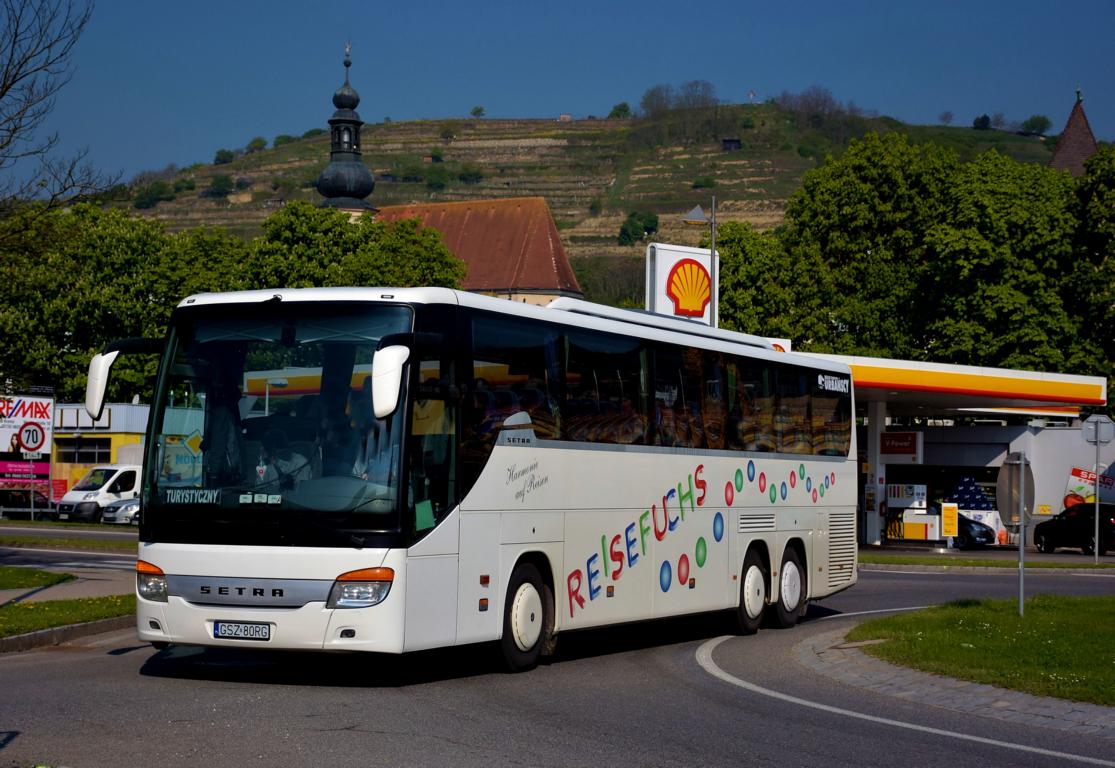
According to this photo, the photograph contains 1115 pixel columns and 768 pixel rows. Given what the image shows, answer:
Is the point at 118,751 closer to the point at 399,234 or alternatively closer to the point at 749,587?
the point at 749,587

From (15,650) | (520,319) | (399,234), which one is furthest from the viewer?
(399,234)

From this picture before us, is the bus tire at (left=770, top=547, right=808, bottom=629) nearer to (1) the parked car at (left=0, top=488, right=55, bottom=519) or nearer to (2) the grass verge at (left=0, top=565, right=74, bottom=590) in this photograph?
(2) the grass verge at (left=0, top=565, right=74, bottom=590)

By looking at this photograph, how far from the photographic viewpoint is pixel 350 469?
11.9 meters

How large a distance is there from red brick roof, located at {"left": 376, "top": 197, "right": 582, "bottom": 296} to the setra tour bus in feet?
363

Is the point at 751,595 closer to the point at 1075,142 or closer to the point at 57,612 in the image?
the point at 57,612

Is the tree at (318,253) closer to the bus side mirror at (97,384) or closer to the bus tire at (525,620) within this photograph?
the bus tire at (525,620)

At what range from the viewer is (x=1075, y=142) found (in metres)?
101

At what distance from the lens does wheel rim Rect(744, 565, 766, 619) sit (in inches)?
722

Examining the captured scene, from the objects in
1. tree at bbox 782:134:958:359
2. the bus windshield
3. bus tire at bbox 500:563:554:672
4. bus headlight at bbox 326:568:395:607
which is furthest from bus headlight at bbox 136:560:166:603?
tree at bbox 782:134:958:359

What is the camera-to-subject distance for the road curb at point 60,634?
593 inches

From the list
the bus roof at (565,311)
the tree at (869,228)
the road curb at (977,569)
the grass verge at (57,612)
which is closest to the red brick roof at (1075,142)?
the tree at (869,228)

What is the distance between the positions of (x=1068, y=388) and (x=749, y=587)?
32.7m

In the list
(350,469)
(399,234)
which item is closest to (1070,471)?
(399,234)

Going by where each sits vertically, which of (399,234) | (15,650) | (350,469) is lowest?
(15,650)
